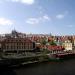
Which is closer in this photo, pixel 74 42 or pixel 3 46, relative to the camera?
pixel 3 46

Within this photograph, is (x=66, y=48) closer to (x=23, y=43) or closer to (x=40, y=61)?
(x=23, y=43)

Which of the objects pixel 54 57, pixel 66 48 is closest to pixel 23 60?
pixel 54 57

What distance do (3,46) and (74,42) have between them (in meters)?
24.4

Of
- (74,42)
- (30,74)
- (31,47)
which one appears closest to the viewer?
(30,74)

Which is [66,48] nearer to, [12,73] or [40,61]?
[40,61]

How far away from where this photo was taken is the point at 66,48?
5409cm

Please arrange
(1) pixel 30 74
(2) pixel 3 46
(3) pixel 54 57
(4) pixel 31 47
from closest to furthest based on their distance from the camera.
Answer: (1) pixel 30 74, (3) pixel 54 57, (2) pixel 3 46, (4) pixel 31 47

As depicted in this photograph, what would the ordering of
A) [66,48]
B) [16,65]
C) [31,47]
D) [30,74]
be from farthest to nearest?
[66,48] < [31,47] < [16,65] < [30,74]

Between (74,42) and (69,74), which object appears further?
(74,42)

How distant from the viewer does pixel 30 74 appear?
2152 cm

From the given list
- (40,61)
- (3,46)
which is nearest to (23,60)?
(40,61)

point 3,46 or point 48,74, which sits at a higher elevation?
point 3,46

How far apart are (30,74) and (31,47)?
75.4 ft

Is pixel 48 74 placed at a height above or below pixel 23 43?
below
